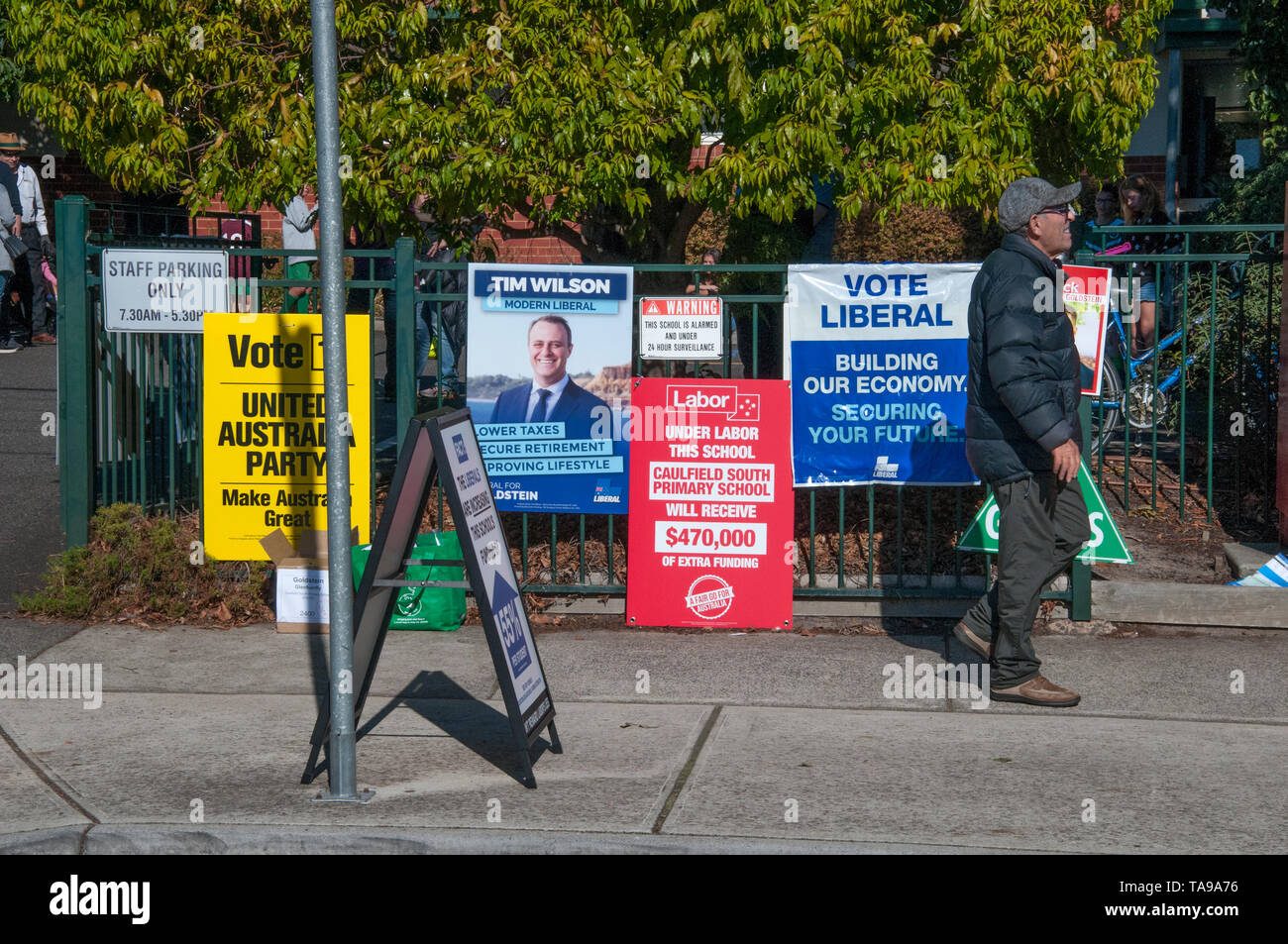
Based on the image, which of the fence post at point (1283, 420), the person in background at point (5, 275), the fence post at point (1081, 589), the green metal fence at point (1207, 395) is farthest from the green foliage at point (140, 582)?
the person in background at point (5, 275)

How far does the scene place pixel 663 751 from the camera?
5.86 m

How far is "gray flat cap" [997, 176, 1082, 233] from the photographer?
6.29m

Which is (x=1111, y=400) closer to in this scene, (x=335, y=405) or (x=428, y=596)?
(x=428, y=596)

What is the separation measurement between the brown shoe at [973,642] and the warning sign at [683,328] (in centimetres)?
191

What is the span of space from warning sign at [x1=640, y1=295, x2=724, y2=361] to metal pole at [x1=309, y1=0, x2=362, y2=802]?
8.91 feet

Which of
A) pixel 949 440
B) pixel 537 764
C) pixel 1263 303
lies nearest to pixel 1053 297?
pixel 949 440

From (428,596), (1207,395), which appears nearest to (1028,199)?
(428,596)

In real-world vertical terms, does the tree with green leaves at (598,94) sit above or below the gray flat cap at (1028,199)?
above

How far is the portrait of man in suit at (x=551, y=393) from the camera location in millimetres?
7785

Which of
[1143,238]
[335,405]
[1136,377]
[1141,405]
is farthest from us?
[1143,238]

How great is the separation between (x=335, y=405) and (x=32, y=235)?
42.1ft

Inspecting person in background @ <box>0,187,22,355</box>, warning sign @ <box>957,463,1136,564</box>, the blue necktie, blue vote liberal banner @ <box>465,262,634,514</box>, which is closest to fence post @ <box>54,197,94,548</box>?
blue vote liberal banner @ <box>465,262,634,514</box>

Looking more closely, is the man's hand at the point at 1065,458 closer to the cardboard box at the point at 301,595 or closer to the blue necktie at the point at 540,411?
the blue necktie at the point at 540,411

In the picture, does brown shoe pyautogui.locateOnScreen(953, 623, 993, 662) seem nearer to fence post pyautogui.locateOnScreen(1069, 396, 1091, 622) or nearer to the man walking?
the man walking
